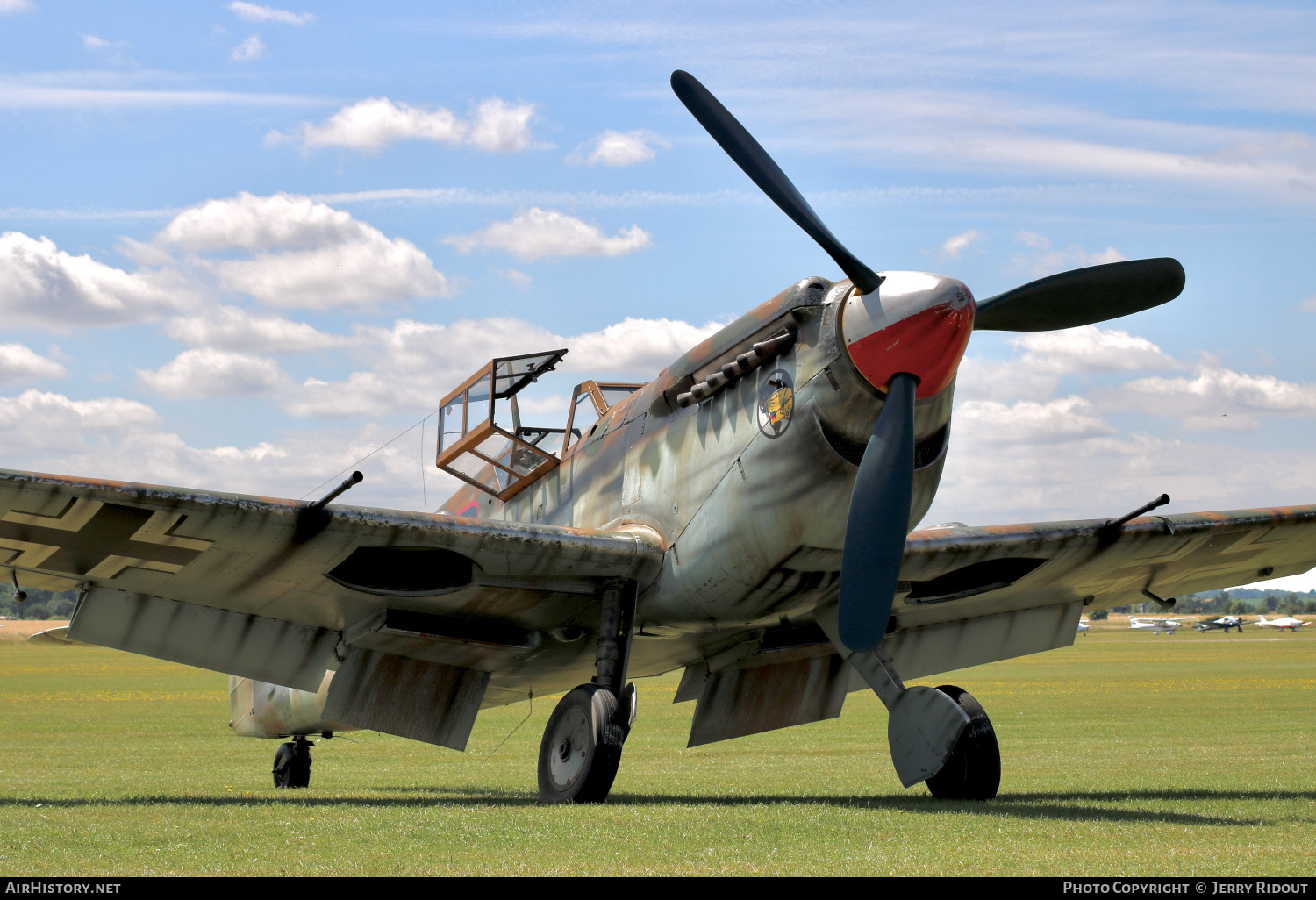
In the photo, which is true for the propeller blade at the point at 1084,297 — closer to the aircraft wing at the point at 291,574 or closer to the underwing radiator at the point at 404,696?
the aircraft wing at the point at 291,574

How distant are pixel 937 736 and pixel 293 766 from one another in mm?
7967

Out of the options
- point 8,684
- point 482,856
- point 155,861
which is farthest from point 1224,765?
point 8,684

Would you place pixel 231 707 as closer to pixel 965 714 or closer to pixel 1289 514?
pixel 965 714

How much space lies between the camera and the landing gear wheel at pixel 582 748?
9.22 m

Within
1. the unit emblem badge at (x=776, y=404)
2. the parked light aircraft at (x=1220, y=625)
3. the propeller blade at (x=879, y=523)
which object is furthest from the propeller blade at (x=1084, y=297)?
the parked light aircraft at (x=1220, y=625)

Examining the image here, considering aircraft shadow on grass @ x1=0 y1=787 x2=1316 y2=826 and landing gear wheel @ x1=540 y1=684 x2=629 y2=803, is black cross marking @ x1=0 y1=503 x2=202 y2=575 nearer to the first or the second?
aircraft shadow on grass @ x1=0 y1=787 x2=1316 y2=826

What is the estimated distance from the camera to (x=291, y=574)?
32.0 feet

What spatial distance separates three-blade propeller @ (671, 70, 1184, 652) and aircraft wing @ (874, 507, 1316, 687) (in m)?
1.82

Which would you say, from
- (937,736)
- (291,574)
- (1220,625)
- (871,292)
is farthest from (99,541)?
(1220,625)

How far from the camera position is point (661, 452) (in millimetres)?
10289

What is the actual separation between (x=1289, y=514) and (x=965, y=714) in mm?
4423

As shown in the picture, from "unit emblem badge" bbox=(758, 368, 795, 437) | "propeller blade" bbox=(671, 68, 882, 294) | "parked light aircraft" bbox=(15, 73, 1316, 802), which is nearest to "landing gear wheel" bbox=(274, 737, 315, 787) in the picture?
"parked light aircraft" bbox=(15, 73, 1316, 802)

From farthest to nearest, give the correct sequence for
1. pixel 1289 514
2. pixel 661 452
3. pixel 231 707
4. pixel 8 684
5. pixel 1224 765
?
1. pixel 8 684
2. pixel 231 707
3. pixel 1224 765
4. pixel 1289 514
5. pixel 661 452

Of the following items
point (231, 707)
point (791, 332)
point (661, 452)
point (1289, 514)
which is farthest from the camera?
point (231, 707)
